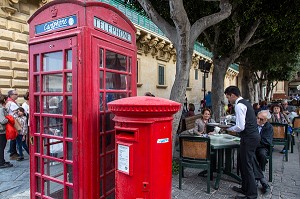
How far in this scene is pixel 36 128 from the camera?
2.96m

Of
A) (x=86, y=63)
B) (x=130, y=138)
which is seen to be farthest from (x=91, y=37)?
(x=130, y=138)

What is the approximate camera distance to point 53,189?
3.13m

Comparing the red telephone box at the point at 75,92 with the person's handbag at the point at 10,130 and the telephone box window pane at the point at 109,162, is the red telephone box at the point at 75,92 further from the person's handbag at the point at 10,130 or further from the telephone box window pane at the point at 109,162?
the person's handbag at the point at 10,130

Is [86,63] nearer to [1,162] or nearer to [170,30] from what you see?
[170,30]

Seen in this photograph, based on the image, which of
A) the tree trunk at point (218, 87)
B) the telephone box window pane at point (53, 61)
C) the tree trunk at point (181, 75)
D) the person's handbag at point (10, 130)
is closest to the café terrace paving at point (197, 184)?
the person's handbag at point (10, 130)

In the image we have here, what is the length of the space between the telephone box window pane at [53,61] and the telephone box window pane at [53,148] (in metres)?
0.85

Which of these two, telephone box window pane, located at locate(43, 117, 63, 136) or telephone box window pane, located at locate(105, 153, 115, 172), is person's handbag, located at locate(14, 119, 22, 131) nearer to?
telephone box window pane, located at locate(43, 117, 63, 136)

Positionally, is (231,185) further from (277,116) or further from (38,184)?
(277,116)

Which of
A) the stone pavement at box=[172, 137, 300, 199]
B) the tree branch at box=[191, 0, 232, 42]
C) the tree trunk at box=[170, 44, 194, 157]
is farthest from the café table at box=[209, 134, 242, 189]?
the tree branch at box=[191, 0, 232, 42]

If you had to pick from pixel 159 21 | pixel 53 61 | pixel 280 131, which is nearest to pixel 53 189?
pixel 53 61

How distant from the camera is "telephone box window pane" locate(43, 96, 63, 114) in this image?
9.41ft

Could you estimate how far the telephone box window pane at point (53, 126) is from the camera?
9.53ft

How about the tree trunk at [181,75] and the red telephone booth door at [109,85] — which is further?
the tree trunk at [181,75]

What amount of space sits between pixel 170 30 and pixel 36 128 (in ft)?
13.2
